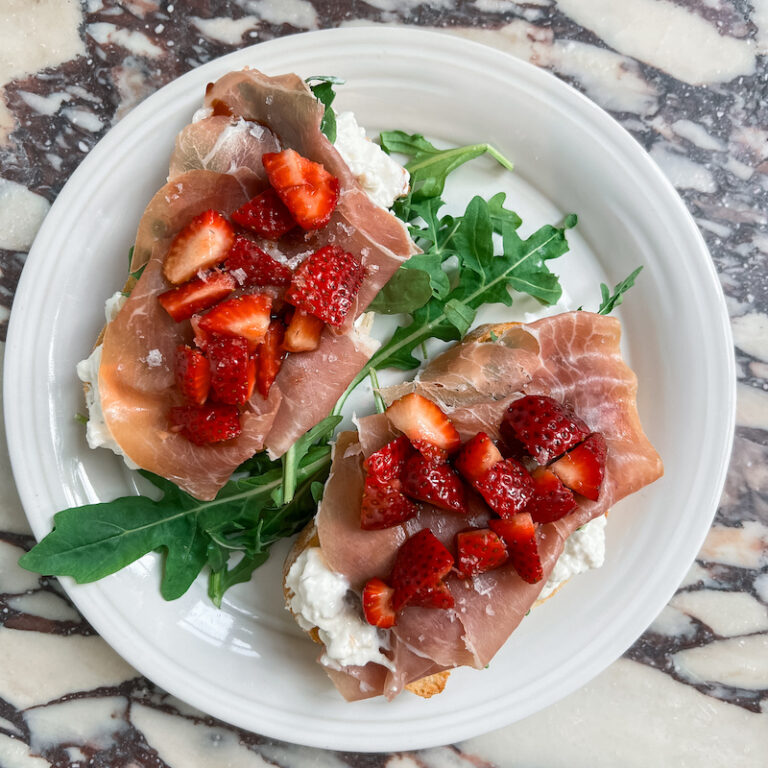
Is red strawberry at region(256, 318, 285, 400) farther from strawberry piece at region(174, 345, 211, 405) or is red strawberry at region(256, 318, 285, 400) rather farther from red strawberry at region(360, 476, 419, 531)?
red strawberry at region(360, 476, 419, 531)

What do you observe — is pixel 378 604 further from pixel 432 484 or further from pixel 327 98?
pixel 327 98

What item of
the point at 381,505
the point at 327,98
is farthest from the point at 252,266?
the point at 381,505

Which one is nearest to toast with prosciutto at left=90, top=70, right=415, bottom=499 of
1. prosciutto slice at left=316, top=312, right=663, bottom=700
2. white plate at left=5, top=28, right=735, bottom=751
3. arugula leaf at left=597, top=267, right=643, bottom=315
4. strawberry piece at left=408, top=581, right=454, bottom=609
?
prosciutto slice at left=316, top=312, right=663, bottom=700

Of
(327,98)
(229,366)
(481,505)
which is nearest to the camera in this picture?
(229,366)

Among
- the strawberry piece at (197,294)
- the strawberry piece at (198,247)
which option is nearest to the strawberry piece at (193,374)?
the strawberry piece at (197,294)

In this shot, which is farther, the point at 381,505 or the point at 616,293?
the point at 616,293

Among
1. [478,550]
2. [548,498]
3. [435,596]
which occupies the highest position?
[548,498]

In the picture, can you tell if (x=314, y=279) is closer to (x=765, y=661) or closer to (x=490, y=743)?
(x=490, y=743)
